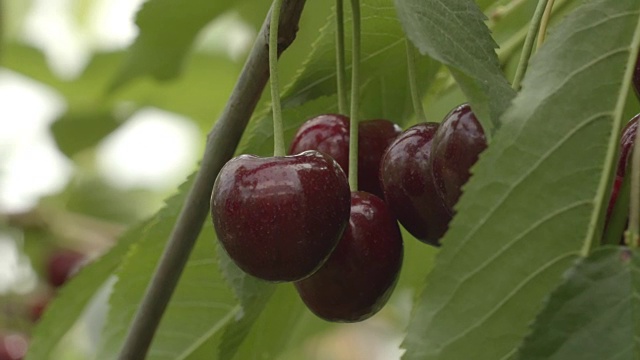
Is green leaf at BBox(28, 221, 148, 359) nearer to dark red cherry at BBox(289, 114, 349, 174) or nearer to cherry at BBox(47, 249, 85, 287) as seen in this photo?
dark red cherry at BBox(289, 114, 349, 174)

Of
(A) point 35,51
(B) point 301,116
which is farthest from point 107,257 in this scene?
(A) point 35,51

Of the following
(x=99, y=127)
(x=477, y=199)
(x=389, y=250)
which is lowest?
(x=99, y=127)

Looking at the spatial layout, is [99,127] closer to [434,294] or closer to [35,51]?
[35,51]

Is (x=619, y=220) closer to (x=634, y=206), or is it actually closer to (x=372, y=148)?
(x=634, y=206)

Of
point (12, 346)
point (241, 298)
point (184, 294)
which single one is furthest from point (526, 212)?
point (12, 346)

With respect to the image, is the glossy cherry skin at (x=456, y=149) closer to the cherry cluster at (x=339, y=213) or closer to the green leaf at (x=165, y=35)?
the cherry cluster at (x=339, y=213)

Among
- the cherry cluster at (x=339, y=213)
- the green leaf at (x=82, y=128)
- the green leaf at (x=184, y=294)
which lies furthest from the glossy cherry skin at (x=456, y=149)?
the green leaf at (x=82, y=128)

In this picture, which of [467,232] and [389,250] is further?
[389,250]
